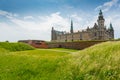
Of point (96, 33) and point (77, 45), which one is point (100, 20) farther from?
point (77, 45)

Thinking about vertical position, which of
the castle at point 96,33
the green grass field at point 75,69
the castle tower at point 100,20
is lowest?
the green grass field at point 75,69

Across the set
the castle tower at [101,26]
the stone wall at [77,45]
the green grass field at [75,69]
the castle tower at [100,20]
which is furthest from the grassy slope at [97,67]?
the castle tower at [101,26]

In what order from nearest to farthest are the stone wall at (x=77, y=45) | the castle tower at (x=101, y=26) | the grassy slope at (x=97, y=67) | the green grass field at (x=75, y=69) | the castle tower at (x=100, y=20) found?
the grassy slope at (x=97, y=67)
the green grass field at (x=75, y=69)
the stone wall at (x=77, y=45)
the castle tower at (x=100, y=20)
the castle tower at (x=101, y=26)

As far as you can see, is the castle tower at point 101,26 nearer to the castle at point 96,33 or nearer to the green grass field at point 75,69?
the castle at point 96,33

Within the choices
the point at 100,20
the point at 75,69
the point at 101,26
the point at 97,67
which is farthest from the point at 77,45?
the point at 101,26

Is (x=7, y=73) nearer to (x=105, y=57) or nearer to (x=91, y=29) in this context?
(x=105, y=57)

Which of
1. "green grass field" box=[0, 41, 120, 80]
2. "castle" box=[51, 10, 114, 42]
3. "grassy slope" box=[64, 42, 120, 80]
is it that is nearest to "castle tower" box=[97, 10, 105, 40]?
"castle" box=[51, 10, 114, 42]

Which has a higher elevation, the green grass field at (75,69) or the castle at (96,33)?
the castle at (96,33)

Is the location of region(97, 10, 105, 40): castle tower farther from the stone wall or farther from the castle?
the stone wall

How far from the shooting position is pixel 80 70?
1037cm

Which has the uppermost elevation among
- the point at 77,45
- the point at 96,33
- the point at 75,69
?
the point at 96,33

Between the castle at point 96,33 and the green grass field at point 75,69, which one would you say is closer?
the green grass field at point 75,69

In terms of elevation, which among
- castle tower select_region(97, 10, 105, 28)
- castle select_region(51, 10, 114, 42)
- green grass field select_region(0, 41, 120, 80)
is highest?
castle tower select_region(97, 10, 105, 28)

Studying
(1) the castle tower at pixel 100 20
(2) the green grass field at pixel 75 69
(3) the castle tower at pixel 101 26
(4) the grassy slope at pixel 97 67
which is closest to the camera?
(4) the grassy slope at pixel 97 67
